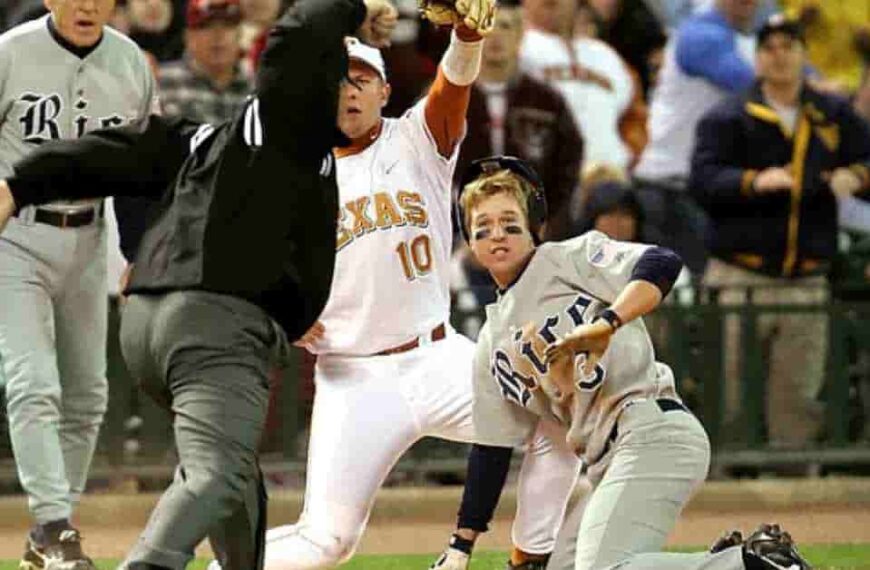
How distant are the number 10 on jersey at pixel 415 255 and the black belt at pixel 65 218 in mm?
1326

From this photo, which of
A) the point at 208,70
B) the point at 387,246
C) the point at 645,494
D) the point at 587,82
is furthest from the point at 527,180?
the point at 587,82

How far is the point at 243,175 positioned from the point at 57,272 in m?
2.31

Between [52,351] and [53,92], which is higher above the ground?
[53,92]

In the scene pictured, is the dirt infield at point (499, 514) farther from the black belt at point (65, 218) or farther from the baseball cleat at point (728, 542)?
the baseball cleat at point (728, 542)

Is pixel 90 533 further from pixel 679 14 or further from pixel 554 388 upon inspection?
pixel 679 14

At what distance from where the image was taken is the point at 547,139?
1170 centimetres

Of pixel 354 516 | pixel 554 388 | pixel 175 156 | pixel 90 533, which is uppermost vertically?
pixel 175 156

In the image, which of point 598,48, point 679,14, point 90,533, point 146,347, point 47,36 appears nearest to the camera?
point 146,347

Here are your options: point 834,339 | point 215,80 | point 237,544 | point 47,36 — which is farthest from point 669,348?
point 237,544

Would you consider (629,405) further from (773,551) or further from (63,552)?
(63,552)

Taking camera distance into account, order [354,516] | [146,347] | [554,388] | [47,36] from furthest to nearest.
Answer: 1. [47,36]
2. [354,516]
3. [554,388]
4. [146,347]

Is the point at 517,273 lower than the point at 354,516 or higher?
higher

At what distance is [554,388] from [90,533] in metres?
3.96

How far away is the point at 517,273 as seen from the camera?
6906 millimetres
